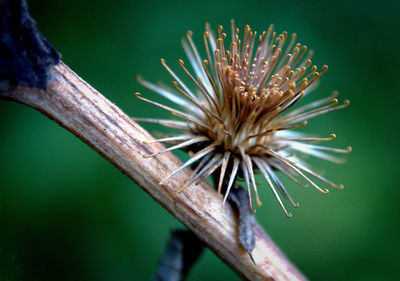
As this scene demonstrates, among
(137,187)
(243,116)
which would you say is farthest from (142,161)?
(137,187)

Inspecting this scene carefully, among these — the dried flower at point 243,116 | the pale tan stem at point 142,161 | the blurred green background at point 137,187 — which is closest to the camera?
the pale tan stem at point 142,161

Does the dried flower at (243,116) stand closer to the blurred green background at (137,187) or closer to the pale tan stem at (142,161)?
the pale tan stem at (142,161)

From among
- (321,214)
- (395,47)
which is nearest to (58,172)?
(321,214)

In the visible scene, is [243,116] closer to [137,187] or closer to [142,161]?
[142,161]

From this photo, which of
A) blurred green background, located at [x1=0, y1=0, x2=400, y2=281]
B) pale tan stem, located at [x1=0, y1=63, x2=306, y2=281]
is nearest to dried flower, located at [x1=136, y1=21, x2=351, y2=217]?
pale tan stem, located at [x1=0, y1=63, x2=306, y2=281]

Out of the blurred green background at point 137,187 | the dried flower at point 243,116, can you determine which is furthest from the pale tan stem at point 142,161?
the blurred green background at point 137,187

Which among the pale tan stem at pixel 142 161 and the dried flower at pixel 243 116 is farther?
the dried flower at pixel 243 116
